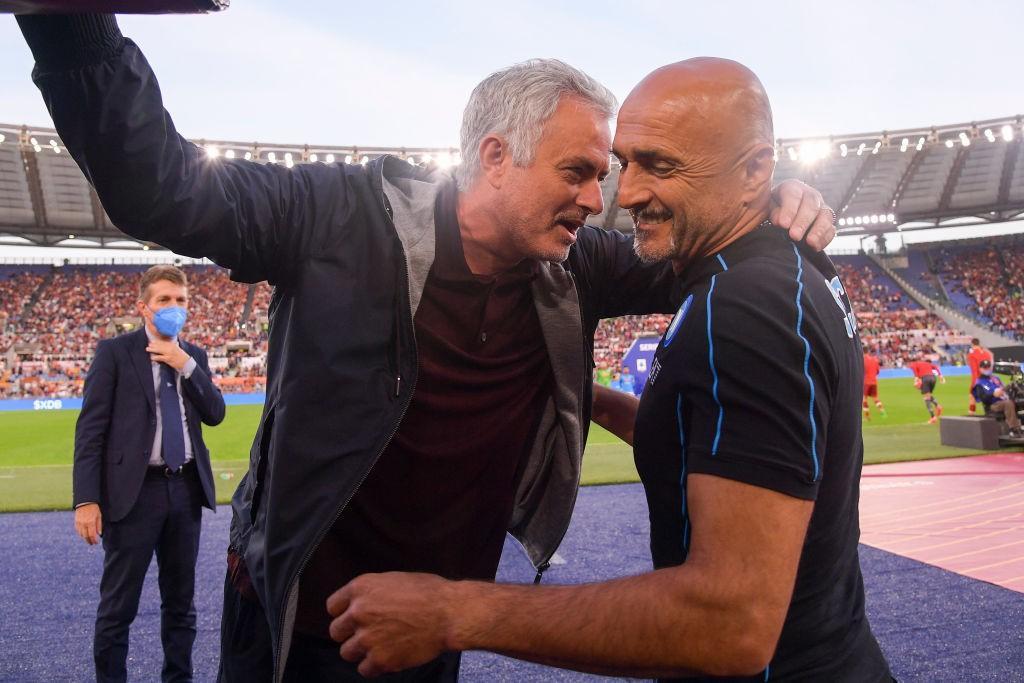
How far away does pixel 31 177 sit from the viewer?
114 feet

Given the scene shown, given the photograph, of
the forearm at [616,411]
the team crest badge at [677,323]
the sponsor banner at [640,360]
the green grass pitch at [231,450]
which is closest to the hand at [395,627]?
the team crest badge at [677,323]

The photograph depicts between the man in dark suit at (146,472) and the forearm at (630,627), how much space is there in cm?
391

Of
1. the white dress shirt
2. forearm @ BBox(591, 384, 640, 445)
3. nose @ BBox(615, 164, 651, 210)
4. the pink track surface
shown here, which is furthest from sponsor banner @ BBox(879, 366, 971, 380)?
nose @ BBox(615, 164, 651, 210)

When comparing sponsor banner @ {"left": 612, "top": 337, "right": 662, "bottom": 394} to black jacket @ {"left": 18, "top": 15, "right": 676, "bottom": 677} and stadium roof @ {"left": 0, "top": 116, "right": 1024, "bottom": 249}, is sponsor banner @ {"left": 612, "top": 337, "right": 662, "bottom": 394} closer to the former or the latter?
black jacket @ {"left": 18, "top": 15, "right": 676, "bottom": 677}

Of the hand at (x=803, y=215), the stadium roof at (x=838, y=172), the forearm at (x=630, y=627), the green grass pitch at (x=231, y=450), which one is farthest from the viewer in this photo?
the stadium roof at (x=838, y=172)

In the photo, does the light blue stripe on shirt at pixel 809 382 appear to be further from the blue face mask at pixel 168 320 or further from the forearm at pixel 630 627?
the blue face mask at pixel 168 320

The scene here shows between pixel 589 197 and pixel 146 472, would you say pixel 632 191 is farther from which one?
pixel 146 472

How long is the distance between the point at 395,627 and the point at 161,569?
4.07 m

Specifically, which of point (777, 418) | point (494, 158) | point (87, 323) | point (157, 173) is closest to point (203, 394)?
point (494, 158)

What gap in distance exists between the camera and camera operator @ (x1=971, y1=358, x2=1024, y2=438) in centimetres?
1316

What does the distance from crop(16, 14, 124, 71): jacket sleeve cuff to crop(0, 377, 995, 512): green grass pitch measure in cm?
1054

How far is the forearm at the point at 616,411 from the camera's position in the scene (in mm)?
2852

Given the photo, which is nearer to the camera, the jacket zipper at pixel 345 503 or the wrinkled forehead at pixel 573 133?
the jacket zipper at pixel 345 503

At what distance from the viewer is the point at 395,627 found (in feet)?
4.54
